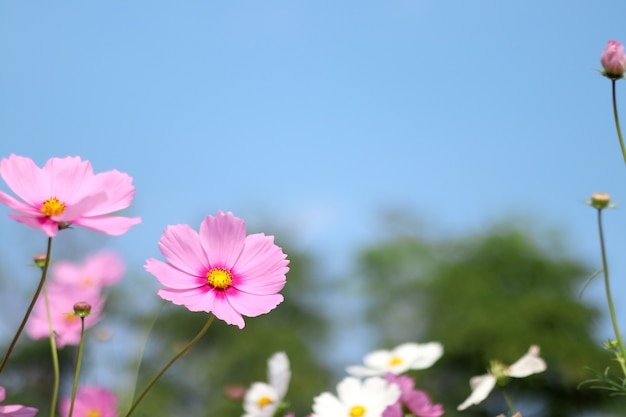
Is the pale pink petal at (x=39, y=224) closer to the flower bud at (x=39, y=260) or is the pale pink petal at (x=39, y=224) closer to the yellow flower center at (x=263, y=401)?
the flower bud at (x=39, y=260)

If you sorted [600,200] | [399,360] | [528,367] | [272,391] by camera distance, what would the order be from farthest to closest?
[399,360], [272,391], [528,367], [600,200]

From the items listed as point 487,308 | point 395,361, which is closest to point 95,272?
point 395,361

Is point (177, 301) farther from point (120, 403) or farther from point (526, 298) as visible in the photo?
point (526, 298)

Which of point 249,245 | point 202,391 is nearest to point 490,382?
point 249,245

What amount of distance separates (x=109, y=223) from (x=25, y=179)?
0.47 ft

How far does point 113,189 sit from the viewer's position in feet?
3.27

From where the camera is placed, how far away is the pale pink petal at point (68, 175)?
103 cm

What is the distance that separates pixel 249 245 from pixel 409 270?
13779 mm

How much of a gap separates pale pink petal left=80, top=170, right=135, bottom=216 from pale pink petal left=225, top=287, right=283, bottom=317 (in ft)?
0.57

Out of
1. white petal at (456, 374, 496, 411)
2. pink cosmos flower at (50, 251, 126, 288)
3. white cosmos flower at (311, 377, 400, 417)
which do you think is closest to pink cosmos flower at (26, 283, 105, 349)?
pink cosmos flower at (50, 251, 126, 288)

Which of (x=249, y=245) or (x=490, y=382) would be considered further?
(x=490, y=382)

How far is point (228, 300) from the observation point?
39.8 inches

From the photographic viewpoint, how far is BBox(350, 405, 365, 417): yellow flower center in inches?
55.5

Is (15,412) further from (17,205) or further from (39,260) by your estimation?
(39,260)
